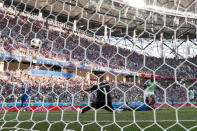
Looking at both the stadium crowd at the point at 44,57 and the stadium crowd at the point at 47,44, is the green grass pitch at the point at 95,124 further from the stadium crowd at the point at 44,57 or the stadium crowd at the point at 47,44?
the stadium crowd at the point at 47,44

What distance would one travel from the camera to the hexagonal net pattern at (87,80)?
208 cm

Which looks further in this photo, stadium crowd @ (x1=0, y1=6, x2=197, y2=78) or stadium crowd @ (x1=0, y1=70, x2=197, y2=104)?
stadium crowd @ (x1=0, y1=70, x2=197, y2=104)

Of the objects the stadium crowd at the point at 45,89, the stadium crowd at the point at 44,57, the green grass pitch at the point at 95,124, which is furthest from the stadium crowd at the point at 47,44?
the green grass pitch at the point at 95,124

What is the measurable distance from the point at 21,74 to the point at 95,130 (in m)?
5.95

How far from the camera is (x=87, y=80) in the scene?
→ 6141 mm

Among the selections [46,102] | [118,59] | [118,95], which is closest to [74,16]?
[118,59]

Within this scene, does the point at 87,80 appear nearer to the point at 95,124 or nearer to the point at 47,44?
the point at 95,124

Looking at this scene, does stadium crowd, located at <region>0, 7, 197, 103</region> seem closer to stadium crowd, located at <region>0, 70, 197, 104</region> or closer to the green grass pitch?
stadium crowd, located at <region>0, 70, 197, 104</region>

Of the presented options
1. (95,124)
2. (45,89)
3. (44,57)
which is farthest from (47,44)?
(95,124)

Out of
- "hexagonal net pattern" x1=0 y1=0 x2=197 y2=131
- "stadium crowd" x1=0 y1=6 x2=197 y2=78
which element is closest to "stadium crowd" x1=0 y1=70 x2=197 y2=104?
"hexagonal net pattern" x1=0 y1=0 x2=197 y2=131

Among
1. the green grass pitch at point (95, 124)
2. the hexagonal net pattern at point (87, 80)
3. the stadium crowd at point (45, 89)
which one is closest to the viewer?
the green grass pitch at point (95, 124)

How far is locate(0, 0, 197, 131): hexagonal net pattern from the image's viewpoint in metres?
2.08

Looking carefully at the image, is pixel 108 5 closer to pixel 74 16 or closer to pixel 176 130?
pixel 74 16

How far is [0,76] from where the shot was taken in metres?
6.58
